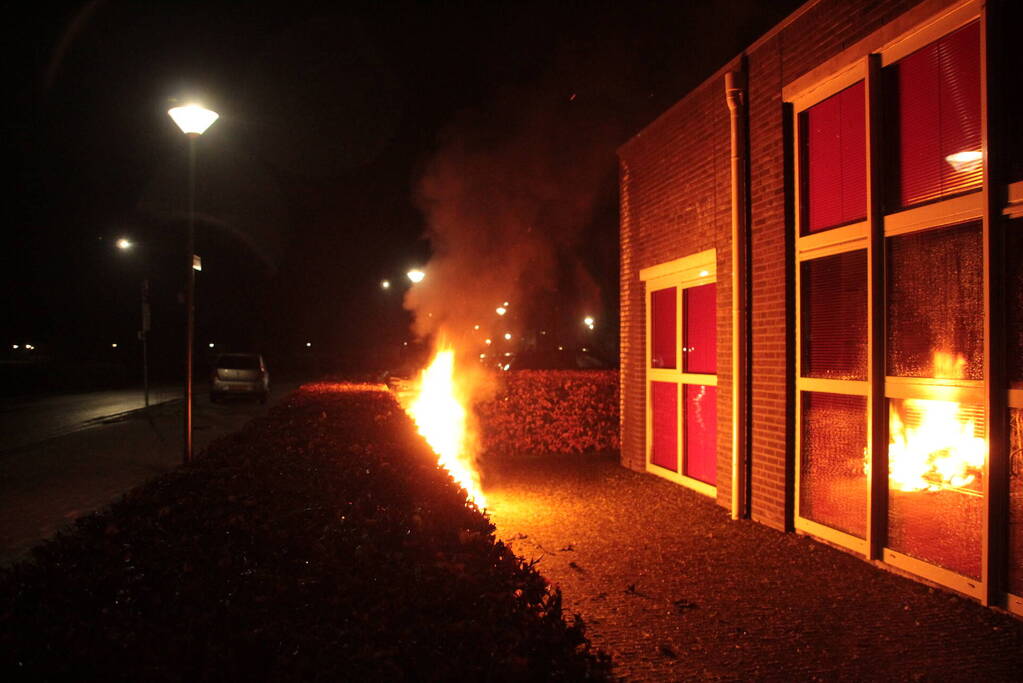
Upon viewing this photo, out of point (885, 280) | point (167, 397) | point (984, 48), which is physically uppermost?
point (984, 48)

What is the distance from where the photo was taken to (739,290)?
646cm

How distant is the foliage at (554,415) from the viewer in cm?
1131

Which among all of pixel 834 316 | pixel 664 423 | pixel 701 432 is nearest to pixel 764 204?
pixel 834 316

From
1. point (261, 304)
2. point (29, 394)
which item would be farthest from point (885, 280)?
point (261, 304)

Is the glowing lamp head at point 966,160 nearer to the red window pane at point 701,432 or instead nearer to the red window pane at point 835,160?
the red window pane at point 835,160

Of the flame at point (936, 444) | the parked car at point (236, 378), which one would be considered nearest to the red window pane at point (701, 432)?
the flame at point (936, 444)

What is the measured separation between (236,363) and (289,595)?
21.7 meters

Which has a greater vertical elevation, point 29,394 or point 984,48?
point 984,48

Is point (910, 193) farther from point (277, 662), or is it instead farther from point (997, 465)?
point (277, 662)

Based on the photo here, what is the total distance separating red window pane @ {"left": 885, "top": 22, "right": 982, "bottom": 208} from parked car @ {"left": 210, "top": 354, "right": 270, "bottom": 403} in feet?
67.9

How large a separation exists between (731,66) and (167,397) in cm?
2420

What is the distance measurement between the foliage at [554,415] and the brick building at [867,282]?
3.49 metres

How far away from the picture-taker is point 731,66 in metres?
6.73

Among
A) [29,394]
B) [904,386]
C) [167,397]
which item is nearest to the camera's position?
[904,386]
